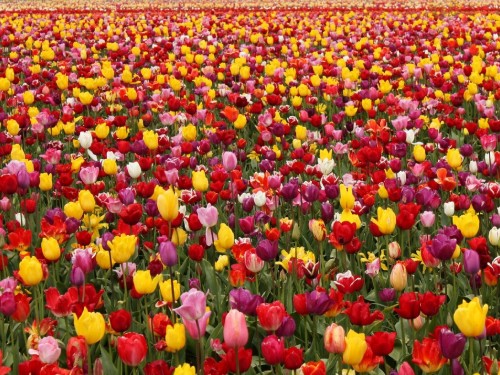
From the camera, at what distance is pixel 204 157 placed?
20.8 feet

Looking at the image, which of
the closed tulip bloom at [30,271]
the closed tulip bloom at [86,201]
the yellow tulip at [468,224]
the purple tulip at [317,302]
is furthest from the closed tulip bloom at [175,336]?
the closed tulip bloom at [86,201]

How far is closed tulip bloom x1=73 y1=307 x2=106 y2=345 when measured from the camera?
248 cm

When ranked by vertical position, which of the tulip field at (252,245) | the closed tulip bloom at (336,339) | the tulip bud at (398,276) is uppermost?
the closed tulip bloom at (336,339)

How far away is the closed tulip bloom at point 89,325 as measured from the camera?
2.48 metres

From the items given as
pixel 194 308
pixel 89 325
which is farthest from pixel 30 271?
pixel 194 308

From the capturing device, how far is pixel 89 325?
248 centimetres

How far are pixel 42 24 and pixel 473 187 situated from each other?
1382 centimetres

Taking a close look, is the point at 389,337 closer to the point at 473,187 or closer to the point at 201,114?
the point at 473,187

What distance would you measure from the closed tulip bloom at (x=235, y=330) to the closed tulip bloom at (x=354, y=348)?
347 mm

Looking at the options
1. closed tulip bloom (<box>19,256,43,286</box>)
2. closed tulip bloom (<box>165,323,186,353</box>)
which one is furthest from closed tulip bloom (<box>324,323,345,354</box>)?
closed tulip bloom (<box>19,256,43,286</box>)

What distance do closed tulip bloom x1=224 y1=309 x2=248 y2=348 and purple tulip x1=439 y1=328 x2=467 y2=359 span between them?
24.2 inches

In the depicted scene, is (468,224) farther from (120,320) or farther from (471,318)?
(120,320)

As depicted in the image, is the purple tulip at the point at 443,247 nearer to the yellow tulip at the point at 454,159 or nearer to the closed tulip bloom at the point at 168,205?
the closed tulip bloom at the point at 168,205

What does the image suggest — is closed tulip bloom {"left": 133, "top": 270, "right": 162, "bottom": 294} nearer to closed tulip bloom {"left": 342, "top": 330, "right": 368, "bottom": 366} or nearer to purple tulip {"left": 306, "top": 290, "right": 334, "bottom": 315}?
purple tulip {"left": 306, "top": 290, "right": 334, "bottom": 315}
